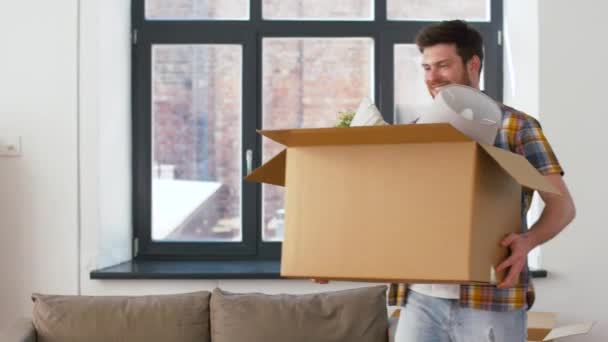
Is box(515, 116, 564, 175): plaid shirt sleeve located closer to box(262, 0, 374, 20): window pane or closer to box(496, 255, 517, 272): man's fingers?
box(496, 255, 517, 272): man's fingers

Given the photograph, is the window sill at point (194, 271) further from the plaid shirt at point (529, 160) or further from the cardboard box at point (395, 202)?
the cardboard box at point (395, 202)

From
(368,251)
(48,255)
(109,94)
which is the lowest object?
(48,255)

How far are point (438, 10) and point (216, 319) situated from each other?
176 cm

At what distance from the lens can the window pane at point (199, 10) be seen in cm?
411

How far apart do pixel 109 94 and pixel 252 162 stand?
68 centimetres

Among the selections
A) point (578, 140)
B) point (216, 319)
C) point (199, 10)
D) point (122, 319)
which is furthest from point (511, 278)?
point (199, 10)

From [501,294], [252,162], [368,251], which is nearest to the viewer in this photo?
[368,251]

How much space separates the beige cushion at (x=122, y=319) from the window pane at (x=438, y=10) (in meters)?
1.61

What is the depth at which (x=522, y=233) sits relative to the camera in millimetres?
1802

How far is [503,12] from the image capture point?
4090 millimetres

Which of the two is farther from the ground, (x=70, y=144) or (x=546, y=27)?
(x=546, y=27)

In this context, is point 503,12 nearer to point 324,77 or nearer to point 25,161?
point 324,77

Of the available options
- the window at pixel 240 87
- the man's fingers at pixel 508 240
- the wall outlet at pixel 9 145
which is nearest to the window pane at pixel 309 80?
the window at pixel 240 87

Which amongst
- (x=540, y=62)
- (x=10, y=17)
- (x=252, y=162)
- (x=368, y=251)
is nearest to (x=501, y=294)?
(x=368, y=251)
